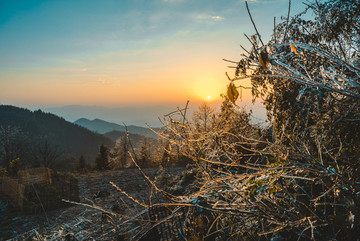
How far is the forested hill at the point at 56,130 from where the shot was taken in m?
77.6

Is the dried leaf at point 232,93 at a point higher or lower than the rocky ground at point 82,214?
higher

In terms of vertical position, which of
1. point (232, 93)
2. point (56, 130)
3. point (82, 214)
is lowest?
point (82, 214)

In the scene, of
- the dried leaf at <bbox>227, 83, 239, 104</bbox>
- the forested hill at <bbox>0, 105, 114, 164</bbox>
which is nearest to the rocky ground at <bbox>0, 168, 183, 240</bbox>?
the dried leaf at <bbox>227, 83, 239, 104</bbox>

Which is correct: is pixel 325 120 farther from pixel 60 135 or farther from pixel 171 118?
pixel 60 135

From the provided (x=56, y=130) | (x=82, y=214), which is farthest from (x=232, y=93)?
(x=56, y=130)

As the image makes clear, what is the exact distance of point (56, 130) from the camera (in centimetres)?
8838

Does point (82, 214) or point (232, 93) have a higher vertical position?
point (232, 93)

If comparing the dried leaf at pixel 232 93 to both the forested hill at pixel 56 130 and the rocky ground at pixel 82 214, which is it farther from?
the forested hill at pixel 56 130

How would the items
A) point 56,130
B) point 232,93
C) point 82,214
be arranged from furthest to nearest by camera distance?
point 56,130
point 82,214
point 232,93

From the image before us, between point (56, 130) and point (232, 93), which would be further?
point (56, 130)

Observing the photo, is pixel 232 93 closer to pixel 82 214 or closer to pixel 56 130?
pixel 82 214

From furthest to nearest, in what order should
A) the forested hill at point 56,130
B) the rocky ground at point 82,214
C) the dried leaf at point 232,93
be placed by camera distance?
1. the forested hill at point 56,130
2. the rocky ground at point 82,214
3. the dried leaf at point 232,93

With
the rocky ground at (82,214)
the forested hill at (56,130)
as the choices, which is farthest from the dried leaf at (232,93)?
the forested hill at (56,130)

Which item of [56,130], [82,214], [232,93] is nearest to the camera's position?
[232,93]
